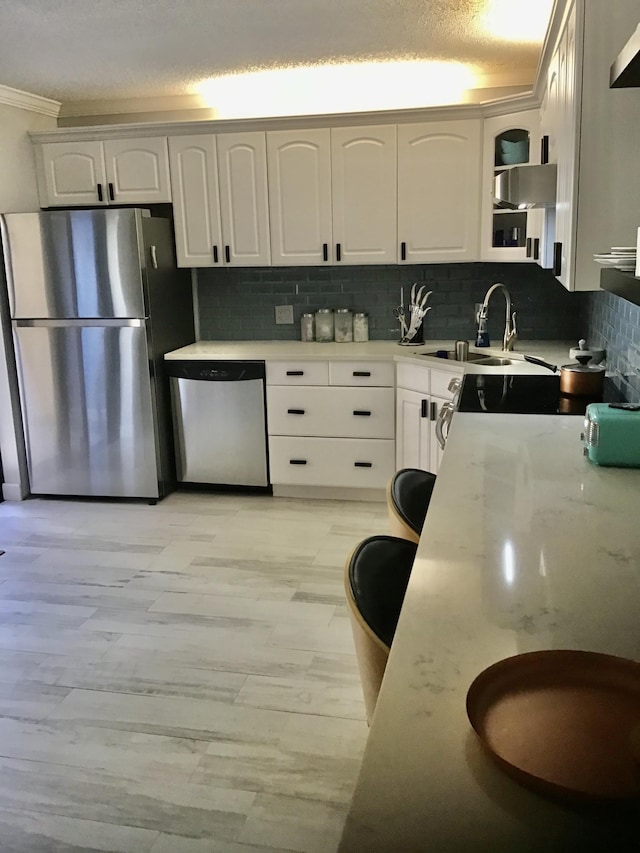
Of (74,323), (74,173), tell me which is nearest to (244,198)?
(74,173)

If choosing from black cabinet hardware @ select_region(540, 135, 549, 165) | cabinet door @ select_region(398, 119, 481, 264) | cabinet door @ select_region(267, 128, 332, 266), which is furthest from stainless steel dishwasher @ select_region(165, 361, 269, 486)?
black cabinet hardware @ select_region(540, 135, 549, 165)

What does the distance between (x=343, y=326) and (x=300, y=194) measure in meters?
0.85

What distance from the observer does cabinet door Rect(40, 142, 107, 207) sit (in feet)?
15.0

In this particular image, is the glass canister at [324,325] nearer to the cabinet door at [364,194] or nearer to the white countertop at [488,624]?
the cabinet door at [364,194]

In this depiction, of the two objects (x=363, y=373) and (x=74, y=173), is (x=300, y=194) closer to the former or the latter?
(x=363, y=373)

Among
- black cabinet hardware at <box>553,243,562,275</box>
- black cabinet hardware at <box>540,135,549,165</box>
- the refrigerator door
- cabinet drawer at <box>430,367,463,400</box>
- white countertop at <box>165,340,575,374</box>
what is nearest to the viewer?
black cabinet hardware at <box>553,243,562,275</box>

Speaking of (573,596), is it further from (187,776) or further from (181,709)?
(181,709)

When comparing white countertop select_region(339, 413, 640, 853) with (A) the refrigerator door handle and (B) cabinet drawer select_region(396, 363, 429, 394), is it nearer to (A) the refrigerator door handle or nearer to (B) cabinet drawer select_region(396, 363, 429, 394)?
(B) cabinet drawer select_region(396, 363, 429, 394)

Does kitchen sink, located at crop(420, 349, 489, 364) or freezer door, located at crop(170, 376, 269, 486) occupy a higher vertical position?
kitchen sink, located at crop(420, 349, 489, 364)

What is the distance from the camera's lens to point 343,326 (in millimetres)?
Answer: 4754

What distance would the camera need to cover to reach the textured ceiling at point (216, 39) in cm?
305

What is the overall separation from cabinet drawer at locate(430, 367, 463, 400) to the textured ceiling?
Result: 1603 millimetres

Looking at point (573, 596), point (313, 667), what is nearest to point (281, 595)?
point (313, 667)

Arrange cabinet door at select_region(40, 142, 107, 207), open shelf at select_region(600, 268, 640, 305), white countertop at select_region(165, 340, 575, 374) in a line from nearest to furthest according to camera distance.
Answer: open shelf at select_region(600, 268, 640, 305)
white countertop at select_region(165, 340, 575, 374)
cabinet door at select_region(40, 142, 107, 207)
